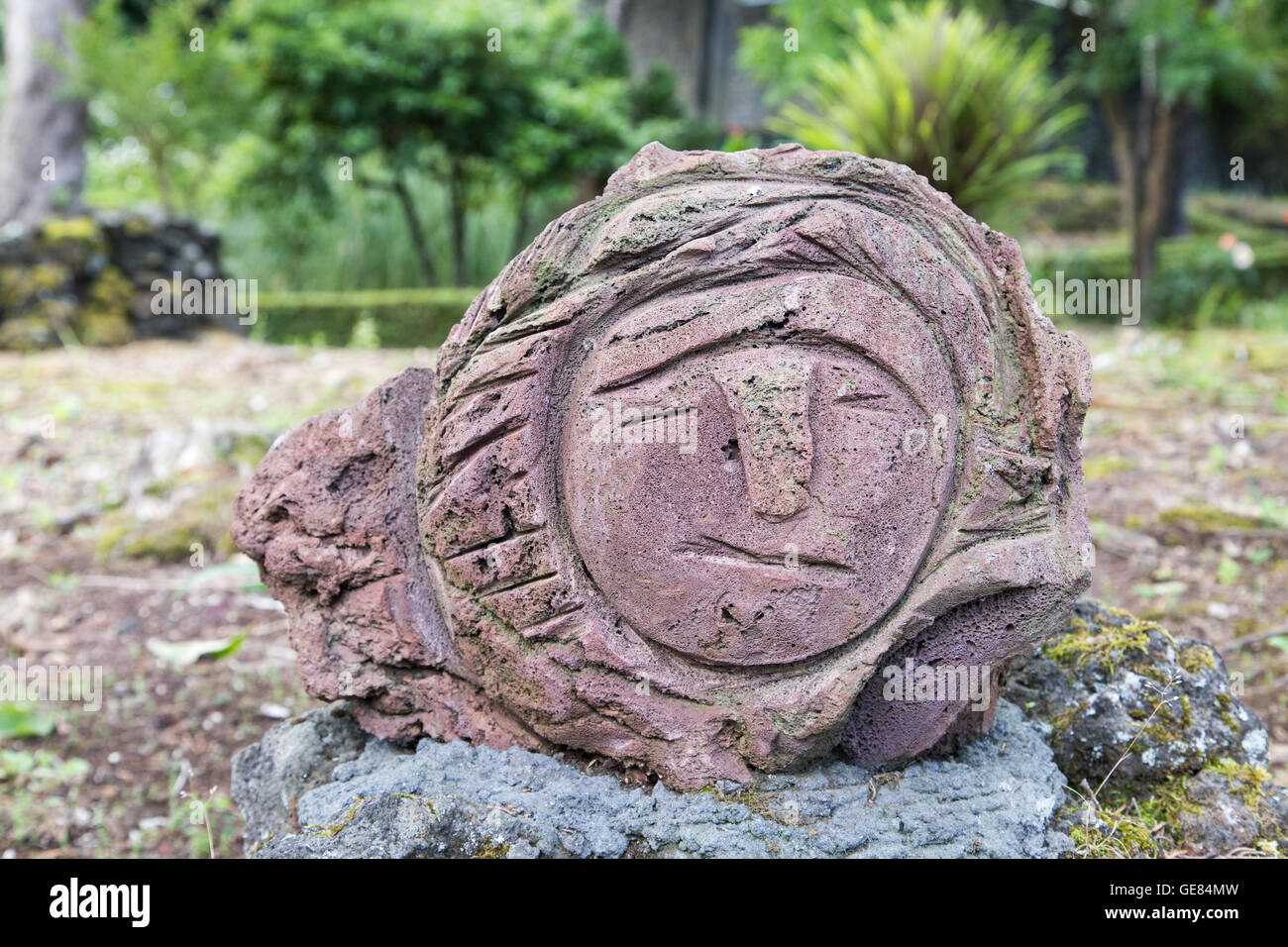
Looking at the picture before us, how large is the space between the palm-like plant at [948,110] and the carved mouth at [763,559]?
4707 mm

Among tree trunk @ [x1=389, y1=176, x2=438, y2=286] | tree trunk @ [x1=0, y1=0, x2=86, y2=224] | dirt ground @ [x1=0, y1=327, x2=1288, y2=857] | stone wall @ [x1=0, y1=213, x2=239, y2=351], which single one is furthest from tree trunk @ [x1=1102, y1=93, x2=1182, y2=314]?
tree trunk @ [x1=0, y1=0, x2=86, y2=224]

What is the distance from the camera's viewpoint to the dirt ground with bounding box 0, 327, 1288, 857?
3.39 m

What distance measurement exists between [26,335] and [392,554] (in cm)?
654

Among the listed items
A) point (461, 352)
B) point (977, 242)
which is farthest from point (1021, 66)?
point (461, 352)

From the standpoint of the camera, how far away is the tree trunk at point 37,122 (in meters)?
9.07

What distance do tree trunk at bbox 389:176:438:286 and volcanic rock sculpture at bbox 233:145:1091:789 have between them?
338 inches

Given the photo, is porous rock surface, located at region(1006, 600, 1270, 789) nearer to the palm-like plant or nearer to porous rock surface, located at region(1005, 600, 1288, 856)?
porous rock surface, located at region(1005, 600, 1288, 856)

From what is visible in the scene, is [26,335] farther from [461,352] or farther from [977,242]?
[977,242]

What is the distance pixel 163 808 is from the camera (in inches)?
130

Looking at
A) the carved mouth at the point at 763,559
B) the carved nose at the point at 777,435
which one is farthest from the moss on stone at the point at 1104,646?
the carved nose at the point at 777,435

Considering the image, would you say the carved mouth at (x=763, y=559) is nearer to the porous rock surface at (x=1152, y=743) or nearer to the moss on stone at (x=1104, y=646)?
the porous rock surface at (x=1152, y=743)

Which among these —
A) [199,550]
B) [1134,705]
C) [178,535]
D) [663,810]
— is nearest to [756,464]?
[663,810]

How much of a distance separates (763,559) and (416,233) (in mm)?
9252

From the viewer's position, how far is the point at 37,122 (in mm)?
9281
